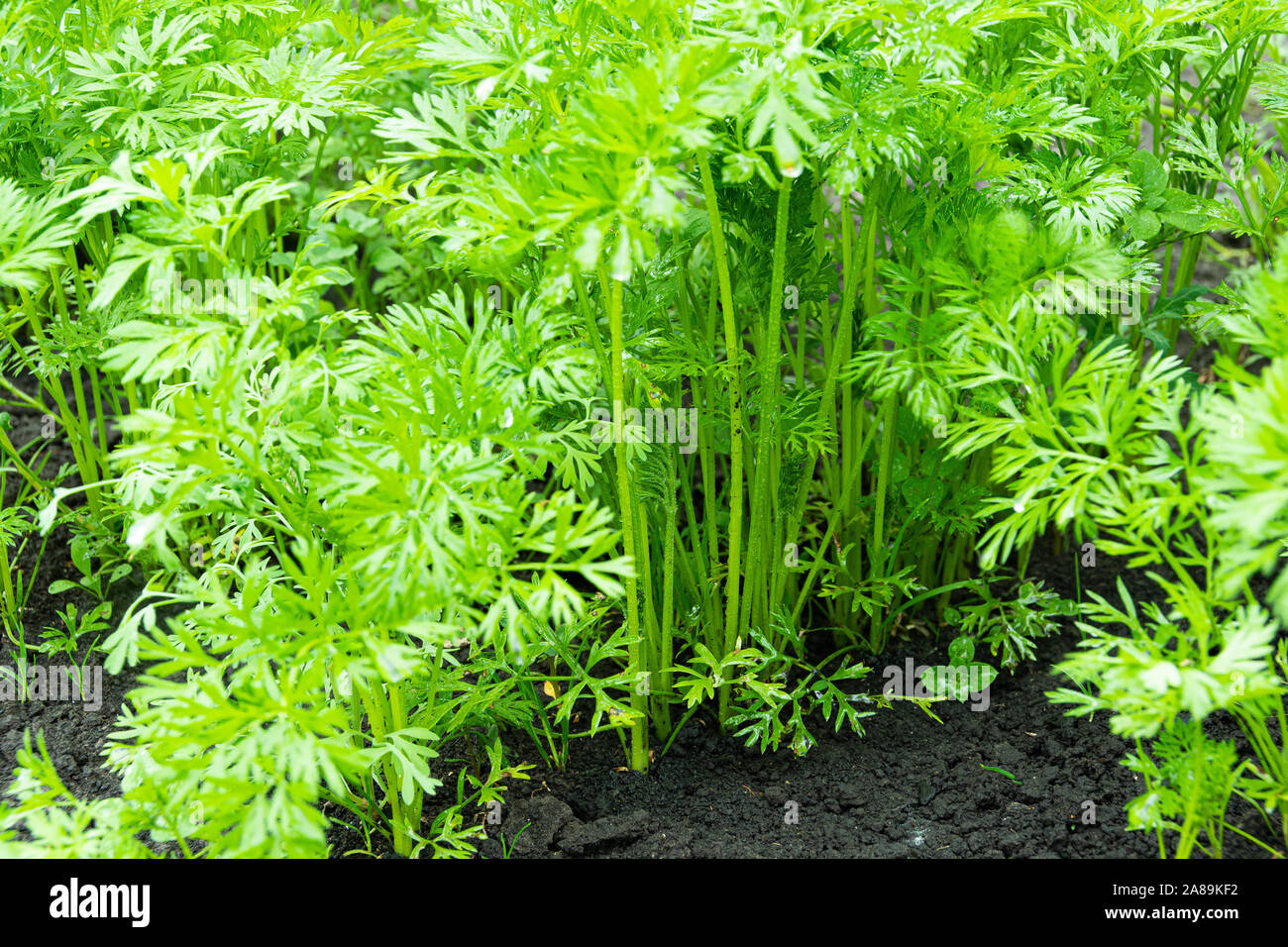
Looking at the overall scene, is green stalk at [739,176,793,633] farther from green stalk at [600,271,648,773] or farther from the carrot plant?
green stalk at [600,271,648,773]

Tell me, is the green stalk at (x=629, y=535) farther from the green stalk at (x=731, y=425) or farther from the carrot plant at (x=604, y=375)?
the green stalk at (x=731, y=425)

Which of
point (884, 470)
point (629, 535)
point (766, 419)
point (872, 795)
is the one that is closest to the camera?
point (629, 535)

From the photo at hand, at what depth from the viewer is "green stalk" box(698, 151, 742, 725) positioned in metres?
1.92

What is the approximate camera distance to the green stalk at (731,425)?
192cm

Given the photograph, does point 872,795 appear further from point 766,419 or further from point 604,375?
point 604,375

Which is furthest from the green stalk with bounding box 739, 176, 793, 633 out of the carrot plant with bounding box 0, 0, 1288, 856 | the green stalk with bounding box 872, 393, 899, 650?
the green stalk with bounding box 872, 393, 899, 650

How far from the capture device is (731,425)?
2158 mm

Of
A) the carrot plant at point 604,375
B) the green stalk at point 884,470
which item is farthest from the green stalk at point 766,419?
the green stalk at point 884,470

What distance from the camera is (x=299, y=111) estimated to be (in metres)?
2.09

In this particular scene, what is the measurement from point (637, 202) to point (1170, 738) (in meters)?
1.15

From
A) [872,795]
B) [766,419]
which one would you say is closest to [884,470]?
[766,419]
